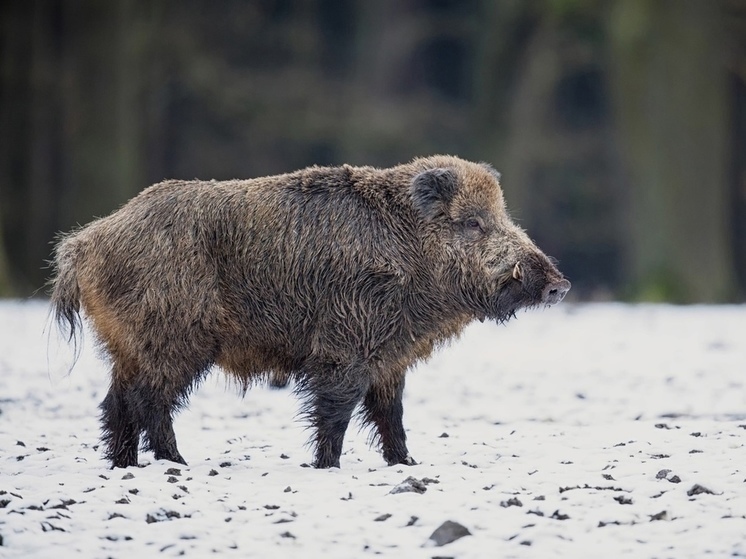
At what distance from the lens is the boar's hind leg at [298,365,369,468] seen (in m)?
7.38

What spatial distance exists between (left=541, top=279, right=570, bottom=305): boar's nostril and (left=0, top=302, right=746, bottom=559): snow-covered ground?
3.09ft

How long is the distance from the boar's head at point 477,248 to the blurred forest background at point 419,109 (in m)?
10.0

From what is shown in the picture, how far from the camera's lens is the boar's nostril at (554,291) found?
7418mm

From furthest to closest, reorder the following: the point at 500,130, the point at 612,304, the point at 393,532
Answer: the point at 500,130 < the point at 612,304 < the point at 393,532

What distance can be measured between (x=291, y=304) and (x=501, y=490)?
1.90 metres

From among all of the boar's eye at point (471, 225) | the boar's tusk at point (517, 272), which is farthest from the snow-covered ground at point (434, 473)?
the boar's eye at point (471, 225)

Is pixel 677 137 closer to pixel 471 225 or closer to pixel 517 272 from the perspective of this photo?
pixel 471 225

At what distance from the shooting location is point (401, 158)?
83.8 feet

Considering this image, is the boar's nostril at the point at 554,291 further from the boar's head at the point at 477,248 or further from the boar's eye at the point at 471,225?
the boar's eye at the point at 471,225

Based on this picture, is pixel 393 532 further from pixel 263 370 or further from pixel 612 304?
pixel 612 304

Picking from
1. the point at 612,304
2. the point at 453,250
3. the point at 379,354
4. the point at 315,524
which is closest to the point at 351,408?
the point at 379,354

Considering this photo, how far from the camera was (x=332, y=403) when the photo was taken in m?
7.39

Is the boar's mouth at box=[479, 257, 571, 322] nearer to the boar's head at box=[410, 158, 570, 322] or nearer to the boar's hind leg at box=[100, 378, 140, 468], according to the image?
the boar's head at box=[410, 158, 570, 322]

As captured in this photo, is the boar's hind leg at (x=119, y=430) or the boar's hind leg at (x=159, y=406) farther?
the boar's hind leg at (x=119, y=430)
